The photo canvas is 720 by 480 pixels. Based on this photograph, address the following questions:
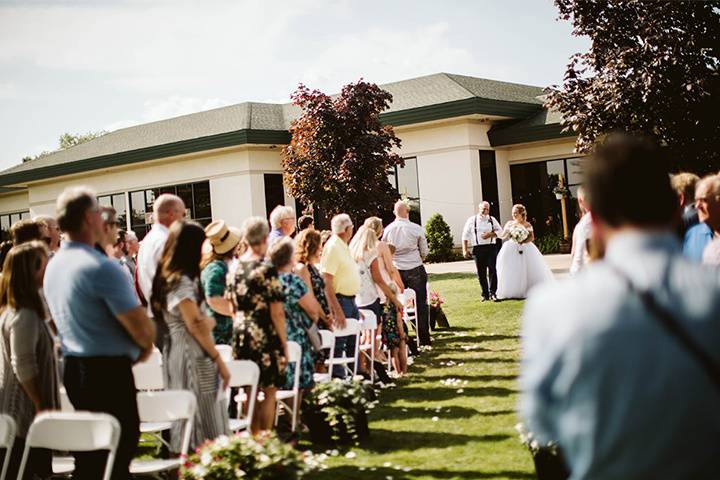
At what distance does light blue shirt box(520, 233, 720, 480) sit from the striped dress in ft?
12.3

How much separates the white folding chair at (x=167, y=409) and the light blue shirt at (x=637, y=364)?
3295mm

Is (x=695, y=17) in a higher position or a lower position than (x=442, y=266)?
higher

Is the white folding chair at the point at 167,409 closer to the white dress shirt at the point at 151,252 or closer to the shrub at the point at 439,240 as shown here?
the white dress shirt at the point at 151,252

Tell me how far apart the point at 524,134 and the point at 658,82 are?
13740mm

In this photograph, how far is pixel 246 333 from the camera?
636 cm

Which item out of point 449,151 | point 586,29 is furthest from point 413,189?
point 586,29

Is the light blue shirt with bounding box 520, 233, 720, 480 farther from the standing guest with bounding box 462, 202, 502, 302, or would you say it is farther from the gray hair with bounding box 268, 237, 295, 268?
the standing guest with bounding box 462, 202, 502, 302

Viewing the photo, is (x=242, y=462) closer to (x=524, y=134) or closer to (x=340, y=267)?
(x=340, y=267)

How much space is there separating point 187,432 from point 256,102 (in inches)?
1386

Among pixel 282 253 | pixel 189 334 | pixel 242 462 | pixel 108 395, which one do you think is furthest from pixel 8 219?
pixel 242 462

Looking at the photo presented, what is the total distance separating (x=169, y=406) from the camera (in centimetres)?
497

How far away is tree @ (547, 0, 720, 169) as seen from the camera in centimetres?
1639

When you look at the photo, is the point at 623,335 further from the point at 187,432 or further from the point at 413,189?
the point at 413,189

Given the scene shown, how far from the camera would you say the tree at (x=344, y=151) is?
2461 cm
